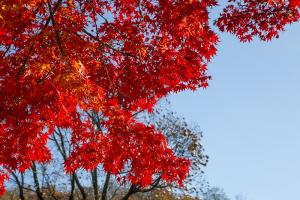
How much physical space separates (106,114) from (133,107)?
14.9ft

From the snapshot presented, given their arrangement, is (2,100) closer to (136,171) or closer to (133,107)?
(136,171)

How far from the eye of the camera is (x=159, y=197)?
120ft

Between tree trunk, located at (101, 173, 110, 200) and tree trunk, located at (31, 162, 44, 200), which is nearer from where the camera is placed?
tree trunk, located at (101, 173, 110, 200)

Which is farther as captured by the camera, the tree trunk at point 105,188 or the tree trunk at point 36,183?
the tree trunk at point 36,183

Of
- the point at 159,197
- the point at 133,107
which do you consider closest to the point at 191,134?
the point at 159,197

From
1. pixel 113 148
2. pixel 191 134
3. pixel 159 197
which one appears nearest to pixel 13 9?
pixel 113 148

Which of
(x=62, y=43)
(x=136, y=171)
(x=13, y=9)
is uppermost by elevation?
(x=62, y=43)

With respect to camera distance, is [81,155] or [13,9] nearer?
[13,9]

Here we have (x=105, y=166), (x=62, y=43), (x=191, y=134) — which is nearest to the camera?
(x=105, y=166)

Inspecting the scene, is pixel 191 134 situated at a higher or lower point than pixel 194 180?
higher

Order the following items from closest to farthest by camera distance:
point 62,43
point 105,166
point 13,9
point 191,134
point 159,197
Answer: point 13,9 → point 105,166 → point 62,43 → point 191,134 → point 159,197

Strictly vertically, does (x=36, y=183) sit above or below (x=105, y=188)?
above

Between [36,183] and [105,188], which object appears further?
[36,183]

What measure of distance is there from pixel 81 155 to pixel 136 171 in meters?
1.74
